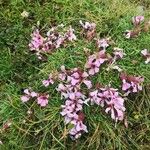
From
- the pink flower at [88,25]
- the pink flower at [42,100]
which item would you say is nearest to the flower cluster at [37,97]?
the pink flower at [42,100]

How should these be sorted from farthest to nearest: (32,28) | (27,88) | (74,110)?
(32,28) < (27,88) < (74,110)

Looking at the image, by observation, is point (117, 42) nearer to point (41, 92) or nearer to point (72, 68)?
point (72, 68)

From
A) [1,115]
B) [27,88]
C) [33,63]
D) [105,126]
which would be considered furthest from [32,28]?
[105,126]

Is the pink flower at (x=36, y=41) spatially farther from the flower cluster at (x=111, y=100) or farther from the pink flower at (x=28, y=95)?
the flower cluster at (x=111, y=100)

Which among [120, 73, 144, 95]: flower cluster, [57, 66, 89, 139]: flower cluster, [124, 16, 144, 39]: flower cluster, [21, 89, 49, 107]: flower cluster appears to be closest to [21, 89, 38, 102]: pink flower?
[21, 89, 49, 107]: flower cluster

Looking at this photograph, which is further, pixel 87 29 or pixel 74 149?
pixel 87 29

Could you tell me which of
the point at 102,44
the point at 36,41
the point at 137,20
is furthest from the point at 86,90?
the point at 137,20
